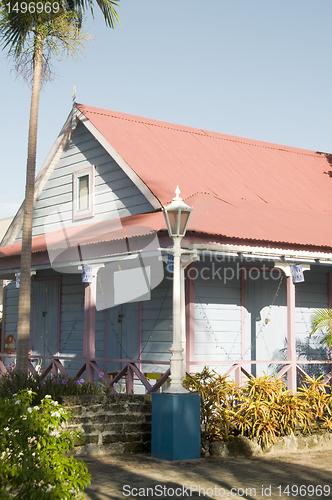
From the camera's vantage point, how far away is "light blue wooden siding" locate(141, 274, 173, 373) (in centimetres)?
1268

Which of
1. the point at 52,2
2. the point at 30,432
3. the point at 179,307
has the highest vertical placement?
the point at 52,2

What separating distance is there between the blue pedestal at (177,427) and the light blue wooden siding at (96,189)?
173 inches

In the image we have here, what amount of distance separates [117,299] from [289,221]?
3.88m

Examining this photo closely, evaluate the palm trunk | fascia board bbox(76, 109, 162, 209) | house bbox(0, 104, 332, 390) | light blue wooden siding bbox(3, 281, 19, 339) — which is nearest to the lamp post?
house bbox(0, 104, 332, 390)

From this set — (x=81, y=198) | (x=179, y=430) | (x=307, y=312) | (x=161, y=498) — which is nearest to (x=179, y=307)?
(x=179, y=430)

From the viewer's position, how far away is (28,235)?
40.6ft

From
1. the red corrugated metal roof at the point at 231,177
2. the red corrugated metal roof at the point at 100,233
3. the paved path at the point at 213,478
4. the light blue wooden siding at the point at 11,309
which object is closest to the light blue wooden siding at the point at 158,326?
the red corrugated metal roof at the point at 100,233

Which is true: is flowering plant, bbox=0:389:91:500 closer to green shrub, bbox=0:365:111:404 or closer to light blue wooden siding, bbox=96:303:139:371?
green shrub, bbox=0:365:111:404

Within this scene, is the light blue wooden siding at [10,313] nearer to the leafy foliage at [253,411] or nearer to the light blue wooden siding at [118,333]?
the light blue wooden siding at [118,333]

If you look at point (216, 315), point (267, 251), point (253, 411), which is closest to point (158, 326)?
point (216, 315)

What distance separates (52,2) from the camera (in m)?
12.6

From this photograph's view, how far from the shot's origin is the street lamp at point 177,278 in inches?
373

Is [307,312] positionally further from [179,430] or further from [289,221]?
[179,430]

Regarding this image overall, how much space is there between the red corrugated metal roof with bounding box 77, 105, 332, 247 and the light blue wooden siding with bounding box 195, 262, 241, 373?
1.35 metres
